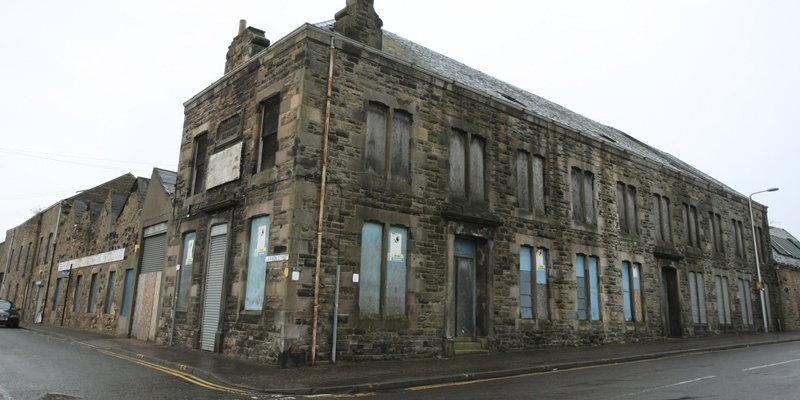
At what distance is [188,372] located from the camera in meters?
11.1

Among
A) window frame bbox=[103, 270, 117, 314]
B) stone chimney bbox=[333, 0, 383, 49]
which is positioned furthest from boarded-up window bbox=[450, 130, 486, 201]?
window frame bbox=[103, 270, 117, 314]

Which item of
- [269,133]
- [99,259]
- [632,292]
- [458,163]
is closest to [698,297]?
[632,292]

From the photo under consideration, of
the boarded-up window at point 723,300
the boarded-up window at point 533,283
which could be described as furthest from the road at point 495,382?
the boarded-up window at point 723,300

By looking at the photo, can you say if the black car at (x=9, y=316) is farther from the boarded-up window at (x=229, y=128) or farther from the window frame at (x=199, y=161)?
the boarded-up window at (x=229, y=128)

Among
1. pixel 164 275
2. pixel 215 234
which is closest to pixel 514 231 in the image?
pixel 215 234

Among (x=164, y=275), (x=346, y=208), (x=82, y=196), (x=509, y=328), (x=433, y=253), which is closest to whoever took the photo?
(x=346, y=208)

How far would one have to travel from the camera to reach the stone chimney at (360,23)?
14609mm

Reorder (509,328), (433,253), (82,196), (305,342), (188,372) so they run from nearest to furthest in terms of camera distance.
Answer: (188,372)
(305,342)
(433,253)
(509,328)
(82,196)

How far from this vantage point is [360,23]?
1483 centimetres

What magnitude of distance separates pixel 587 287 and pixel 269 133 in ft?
40.8

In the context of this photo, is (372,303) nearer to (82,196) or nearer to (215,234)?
(215,234)

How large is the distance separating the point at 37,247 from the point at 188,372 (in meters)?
30.9

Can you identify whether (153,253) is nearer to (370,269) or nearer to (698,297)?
(370,269)

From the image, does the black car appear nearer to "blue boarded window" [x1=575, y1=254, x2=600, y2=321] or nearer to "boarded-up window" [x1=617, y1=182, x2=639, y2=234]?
"blue boarded window" [x1=575, y1=254, x2=600, y2=321]
